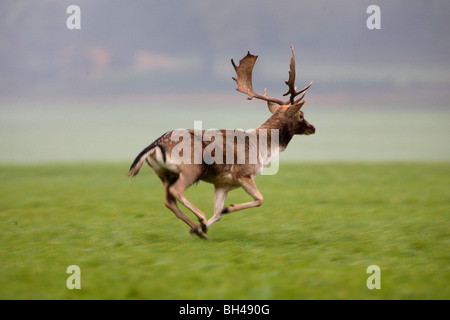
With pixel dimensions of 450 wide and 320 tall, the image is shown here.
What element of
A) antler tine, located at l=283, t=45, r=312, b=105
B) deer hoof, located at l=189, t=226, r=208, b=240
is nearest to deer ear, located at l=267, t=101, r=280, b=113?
antler tine, located at l=283, t=45, r=312, b=105

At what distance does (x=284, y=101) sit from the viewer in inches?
474

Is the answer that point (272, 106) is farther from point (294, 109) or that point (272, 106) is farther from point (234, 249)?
point (234, 249)

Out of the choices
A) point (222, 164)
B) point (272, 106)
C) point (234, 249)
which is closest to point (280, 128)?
point (272, 106)

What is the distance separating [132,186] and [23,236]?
1418 centimetres

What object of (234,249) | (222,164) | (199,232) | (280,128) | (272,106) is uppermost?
(272,106)

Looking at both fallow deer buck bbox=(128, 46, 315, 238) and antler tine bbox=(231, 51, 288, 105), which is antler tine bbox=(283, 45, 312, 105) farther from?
antler tine bbox=(231, 51, 288, 105)

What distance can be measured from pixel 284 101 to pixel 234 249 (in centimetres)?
352

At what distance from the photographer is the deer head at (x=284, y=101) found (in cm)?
1157

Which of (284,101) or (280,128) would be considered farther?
(284,101)

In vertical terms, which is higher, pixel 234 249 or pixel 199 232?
pixel 199 232

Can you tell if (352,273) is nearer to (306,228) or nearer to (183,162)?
(183,162)

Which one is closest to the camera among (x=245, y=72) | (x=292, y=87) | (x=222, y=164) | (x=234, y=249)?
(x=234, y=249)

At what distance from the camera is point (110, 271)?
8.45 metres

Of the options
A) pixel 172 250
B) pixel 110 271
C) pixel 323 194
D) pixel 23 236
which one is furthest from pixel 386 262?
pixel 323 194
